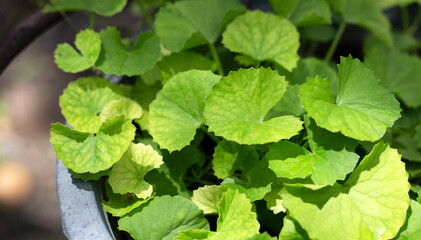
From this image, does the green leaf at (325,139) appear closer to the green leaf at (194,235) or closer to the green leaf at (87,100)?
the green leaf at (194,235)

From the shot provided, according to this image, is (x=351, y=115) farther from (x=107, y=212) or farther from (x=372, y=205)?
(x=107, y=212)

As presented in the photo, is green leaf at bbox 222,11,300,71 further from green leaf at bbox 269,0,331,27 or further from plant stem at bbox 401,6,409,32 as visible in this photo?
plant stem at bbox 401,6,409,32

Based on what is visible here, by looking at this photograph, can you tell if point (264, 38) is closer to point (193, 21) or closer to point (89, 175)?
point (193, 21)

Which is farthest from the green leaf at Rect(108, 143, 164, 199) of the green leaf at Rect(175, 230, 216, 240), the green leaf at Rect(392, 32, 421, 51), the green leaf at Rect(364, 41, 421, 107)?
the green leaf at Rect(392, 32, 421, 51)

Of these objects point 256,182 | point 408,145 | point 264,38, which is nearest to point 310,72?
point 264,38

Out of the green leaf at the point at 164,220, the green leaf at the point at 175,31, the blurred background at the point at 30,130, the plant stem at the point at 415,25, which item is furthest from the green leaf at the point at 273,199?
the blurred background at the point at 30,130

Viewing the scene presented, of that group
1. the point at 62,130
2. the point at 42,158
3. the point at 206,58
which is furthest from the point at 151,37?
the point at 42,158

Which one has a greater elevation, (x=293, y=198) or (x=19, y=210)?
(x=293, y=198)
